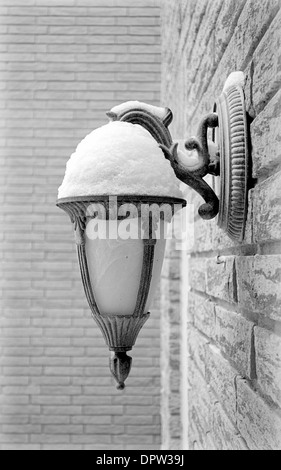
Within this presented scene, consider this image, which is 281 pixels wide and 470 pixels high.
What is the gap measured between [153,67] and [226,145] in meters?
2.47

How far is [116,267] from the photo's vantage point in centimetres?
78

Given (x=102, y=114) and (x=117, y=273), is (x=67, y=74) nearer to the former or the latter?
(x=102, y=114)

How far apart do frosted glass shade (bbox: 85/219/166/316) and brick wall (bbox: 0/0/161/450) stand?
2.23 metres

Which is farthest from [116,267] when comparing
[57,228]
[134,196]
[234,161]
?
[57,228]

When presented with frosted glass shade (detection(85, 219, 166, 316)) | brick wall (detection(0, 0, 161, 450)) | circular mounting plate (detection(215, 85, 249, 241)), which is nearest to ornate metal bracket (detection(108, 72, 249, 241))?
circular mounting plate (detection(215, 85, 249, 241))

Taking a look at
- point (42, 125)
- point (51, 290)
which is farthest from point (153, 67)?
point (51, 290)

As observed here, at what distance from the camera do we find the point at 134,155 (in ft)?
2.41

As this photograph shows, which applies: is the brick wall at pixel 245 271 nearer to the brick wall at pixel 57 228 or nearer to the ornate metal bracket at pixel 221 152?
the ornate metal bracket at pixel 221 152

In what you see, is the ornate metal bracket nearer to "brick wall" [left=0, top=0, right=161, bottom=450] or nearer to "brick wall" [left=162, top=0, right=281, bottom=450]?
"brick wall" [left=162, top=0, right=281, bottom=450]

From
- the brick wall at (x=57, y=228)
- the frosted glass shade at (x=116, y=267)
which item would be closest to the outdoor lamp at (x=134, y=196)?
the frosted glass shade at (x=116, y=267)

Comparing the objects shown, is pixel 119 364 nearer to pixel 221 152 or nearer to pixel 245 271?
pixel 245 271

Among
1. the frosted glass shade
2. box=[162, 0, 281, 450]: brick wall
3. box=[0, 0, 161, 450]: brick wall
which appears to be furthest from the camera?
box=[0, 0, 161, 450]: brick wall

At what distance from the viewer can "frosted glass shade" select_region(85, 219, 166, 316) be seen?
76 centimetres

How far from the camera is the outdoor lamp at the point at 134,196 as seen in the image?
0.73 meters
